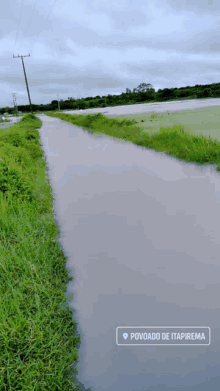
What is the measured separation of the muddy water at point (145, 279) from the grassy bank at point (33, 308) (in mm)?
156

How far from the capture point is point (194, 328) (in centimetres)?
235

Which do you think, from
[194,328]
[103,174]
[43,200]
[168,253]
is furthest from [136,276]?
[103,174]

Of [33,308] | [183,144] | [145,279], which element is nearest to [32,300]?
[33,308]

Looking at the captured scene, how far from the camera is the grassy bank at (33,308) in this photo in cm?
192

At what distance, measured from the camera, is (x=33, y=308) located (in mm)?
2484

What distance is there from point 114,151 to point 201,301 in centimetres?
847

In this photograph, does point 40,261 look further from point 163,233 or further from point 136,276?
point 163,233

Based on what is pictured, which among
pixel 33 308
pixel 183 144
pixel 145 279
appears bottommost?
pixel 145 279

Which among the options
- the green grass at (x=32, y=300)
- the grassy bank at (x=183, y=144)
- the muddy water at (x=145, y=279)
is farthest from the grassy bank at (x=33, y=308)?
the grassy bank at (x=183, y=144)

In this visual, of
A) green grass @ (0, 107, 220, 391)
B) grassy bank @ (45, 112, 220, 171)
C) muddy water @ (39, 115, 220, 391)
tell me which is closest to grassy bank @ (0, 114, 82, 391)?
green grass @ (0, 107, 220, 391)

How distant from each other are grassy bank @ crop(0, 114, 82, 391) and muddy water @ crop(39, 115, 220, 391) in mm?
156

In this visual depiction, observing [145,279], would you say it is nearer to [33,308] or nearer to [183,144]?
[33,308]

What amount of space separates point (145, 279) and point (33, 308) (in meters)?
1.20

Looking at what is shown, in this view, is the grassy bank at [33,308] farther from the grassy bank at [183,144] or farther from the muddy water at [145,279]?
the grassy bank at [183,144]
